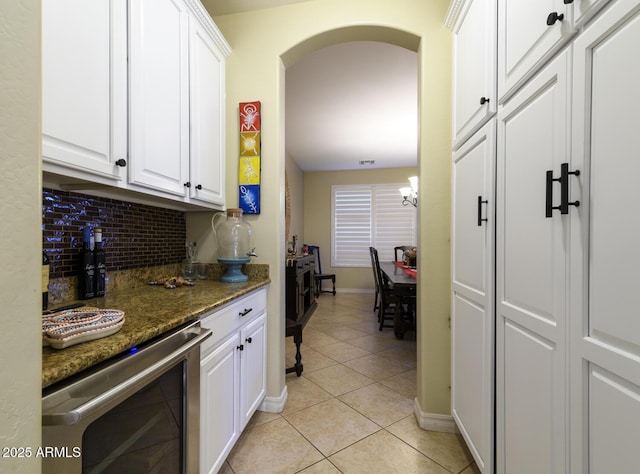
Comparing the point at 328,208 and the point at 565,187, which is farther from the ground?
the point at 328,208

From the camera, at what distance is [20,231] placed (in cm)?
42

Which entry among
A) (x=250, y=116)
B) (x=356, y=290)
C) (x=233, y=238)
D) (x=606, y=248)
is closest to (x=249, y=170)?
(x=250, y=116)

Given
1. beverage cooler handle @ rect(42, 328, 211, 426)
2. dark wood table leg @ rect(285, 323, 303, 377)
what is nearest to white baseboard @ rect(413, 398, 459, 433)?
dark wood table leg @ rect(285, 323, 303, 377)

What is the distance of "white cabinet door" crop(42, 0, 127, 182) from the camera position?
0.87m

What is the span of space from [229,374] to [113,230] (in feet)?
3.31

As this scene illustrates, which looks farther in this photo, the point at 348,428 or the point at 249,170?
the point at 249,170

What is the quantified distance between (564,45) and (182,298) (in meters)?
1.69

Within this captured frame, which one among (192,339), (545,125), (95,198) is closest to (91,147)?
(95,198)

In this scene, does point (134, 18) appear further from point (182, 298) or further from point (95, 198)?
point (182, 298)

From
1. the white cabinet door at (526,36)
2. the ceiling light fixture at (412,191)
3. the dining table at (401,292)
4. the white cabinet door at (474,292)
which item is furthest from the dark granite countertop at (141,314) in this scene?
the ceiling light fixture at (412,191)

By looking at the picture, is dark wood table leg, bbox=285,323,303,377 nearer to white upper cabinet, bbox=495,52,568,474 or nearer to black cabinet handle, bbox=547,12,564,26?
white upper cabinet, bbox=495,52,568,474

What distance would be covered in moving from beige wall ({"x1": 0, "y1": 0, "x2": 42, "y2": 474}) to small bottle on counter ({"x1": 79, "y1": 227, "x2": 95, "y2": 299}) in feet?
3.47

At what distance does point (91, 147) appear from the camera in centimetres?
102

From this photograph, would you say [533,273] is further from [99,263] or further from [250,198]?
[99,263]
